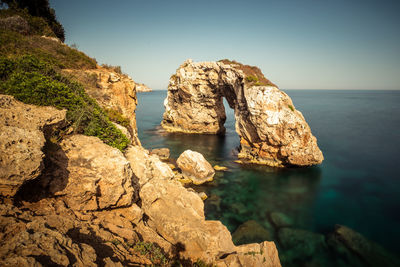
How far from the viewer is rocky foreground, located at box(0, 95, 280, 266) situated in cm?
387

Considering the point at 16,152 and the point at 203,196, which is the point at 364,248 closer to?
the point at 203,196

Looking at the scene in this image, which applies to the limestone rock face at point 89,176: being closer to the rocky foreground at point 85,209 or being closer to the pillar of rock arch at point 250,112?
the rocky foreground at point 85,209

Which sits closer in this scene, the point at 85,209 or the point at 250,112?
the point at 85,209

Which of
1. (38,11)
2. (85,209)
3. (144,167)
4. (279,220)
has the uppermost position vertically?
(38,11)

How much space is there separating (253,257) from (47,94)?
37.0 feet

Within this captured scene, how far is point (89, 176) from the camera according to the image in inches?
261

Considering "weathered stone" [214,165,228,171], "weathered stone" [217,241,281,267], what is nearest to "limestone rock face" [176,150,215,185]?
"weathered stone" [214,165,228,171]

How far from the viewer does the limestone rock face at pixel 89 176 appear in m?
6.19

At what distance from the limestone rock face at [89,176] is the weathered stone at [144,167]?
6.36 feet

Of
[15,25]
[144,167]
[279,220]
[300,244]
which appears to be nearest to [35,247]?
[144,167]

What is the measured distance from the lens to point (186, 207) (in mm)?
9289

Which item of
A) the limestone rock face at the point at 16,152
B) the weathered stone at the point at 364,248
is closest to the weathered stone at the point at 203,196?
the weathered stone at the point at 364,248

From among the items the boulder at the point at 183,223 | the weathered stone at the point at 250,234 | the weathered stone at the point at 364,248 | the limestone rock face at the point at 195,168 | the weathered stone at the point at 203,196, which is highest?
the boulder at the point at 183,223

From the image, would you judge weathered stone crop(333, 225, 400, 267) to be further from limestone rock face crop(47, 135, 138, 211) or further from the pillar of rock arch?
limestone rock face crop(47, 135, 138, 211)
